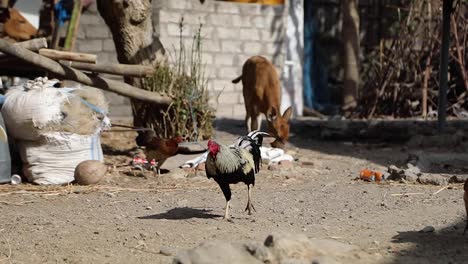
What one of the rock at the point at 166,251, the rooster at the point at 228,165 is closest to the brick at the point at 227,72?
the rooster at the point at 228,165

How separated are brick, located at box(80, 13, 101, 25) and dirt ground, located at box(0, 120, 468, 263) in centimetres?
516

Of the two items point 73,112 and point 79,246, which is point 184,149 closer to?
point 73,112

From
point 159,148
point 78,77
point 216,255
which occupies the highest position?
point 78,77

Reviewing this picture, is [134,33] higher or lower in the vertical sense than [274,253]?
higher

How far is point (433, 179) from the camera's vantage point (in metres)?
8.26

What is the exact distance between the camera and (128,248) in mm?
5445

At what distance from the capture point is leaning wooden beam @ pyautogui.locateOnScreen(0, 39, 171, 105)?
28.5ft

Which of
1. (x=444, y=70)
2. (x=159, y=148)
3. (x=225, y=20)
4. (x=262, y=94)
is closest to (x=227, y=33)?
(x=225, y=20)

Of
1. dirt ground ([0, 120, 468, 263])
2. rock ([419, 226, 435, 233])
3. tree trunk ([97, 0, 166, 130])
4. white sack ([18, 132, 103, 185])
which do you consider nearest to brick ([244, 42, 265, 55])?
tree trunk ([97, 0, 166, 130])

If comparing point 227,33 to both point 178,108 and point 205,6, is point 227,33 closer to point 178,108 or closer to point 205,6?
point 205,6

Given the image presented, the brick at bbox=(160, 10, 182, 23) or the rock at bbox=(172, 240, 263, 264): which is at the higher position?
the brick at bbox=(160, 10, 182, 23)

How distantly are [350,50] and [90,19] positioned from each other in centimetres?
524

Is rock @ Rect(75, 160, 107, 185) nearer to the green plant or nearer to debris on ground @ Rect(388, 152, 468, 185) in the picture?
the green plant

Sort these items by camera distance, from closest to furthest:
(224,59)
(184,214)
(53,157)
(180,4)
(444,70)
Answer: (184,214)
(53,157)
(444,70)
(180,4)
(224,59)
